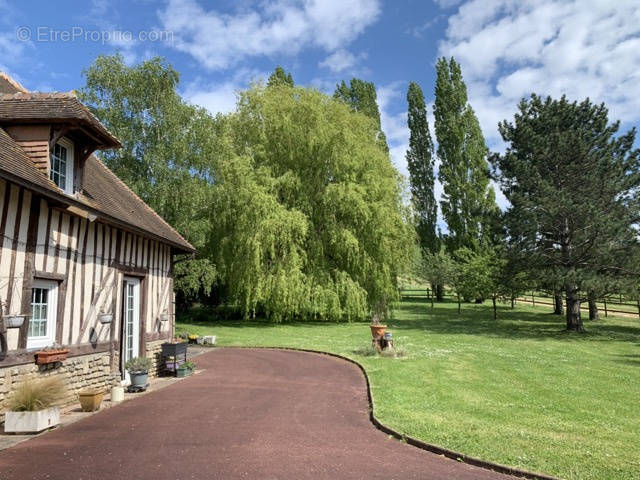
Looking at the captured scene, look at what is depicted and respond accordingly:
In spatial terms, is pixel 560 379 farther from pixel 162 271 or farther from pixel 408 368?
pixel 162 271

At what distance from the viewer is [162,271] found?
11586 millimetres

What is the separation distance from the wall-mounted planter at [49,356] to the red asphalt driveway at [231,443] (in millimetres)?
1092

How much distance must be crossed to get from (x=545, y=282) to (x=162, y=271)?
17.8 m

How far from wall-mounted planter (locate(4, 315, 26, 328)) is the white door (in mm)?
3263

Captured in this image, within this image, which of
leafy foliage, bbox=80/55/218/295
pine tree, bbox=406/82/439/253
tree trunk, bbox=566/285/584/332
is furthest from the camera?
pine tree, bbox=406/82/439/253

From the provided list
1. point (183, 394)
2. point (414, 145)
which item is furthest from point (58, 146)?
point (414, 145)

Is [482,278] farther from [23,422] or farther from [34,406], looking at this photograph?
[23,422]

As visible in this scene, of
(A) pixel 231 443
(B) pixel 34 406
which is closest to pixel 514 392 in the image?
(A) pixel 231 443

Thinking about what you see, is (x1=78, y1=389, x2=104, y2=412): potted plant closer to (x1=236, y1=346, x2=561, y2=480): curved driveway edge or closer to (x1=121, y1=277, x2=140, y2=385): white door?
(x1=121, y1=277, x2=140, y2=385): white door

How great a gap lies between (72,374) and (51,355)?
0.95 metres

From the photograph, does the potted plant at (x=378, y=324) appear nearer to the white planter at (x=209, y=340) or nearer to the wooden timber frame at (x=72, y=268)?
the white planter at (x=209, y=340)

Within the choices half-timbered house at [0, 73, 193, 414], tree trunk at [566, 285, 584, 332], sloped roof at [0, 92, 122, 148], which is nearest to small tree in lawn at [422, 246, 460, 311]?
tree trunk at [566, 285, 584, 332]

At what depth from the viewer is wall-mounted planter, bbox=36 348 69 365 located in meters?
6.88

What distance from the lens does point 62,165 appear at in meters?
8.05
